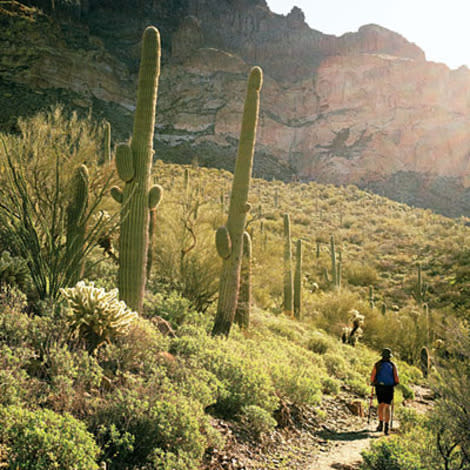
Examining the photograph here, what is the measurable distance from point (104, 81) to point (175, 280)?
58.6 m

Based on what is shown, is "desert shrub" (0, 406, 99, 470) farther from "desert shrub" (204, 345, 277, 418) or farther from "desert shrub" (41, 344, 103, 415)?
"desert shrub" (204, 345, 277, 418)

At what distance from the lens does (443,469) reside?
3818 millimetres

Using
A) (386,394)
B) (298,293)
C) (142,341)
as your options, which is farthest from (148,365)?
(298,293)

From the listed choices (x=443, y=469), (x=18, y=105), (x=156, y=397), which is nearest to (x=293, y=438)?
(x=443, y=469)

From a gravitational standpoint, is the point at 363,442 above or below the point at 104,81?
below

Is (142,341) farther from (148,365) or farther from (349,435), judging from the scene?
(349,435)

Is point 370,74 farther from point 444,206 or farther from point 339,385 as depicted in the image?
point 339,385

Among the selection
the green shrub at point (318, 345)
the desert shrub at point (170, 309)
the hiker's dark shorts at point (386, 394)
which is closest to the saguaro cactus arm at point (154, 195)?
the desert shrub at point (170, 309)

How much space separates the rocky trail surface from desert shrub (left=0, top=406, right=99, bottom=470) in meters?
1.55

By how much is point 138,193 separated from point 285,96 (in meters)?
84.9

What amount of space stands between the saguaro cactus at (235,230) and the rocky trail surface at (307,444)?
2.45m

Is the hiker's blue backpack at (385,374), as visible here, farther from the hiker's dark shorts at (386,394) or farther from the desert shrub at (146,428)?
the desert shrub at (146,428)

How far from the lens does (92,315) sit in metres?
4.62

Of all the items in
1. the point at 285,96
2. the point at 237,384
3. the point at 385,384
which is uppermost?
the point at 285,96
